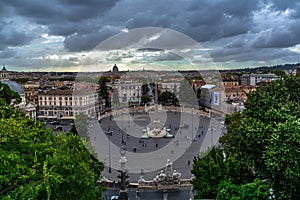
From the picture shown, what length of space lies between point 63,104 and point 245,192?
47.5 meters

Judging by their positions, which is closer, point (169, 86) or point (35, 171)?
point (35, 171)

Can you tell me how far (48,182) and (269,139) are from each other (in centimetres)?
763

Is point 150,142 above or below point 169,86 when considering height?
below

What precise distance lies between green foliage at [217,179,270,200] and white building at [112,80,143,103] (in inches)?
2193

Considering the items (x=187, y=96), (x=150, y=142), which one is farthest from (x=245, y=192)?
(x=187, y=96)

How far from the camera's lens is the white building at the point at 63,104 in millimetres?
54844

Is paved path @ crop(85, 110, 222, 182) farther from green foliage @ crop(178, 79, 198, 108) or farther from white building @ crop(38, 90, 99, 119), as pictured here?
green foliage @ crop(178, 79, 198, 108)

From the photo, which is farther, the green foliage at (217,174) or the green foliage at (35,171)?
the green foliage at (217,174)

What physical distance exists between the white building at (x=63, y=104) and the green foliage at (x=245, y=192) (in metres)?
45.1

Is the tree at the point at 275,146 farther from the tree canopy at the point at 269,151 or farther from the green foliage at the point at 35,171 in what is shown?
the green foliage at the point at 35,171

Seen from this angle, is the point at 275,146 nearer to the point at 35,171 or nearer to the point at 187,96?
the point at 35,171

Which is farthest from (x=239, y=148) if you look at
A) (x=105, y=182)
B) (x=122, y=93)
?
(x=122, y=93)

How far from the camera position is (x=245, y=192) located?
35.5 feet

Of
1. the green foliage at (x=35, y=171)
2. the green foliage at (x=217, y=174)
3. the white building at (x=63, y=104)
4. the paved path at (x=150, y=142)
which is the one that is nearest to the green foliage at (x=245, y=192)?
the green foliage at (x=217, y=174)
